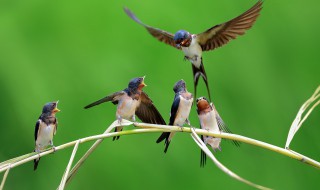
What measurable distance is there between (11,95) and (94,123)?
0.56m

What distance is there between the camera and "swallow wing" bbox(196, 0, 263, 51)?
156cm

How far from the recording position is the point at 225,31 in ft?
5.65

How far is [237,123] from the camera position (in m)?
3.04

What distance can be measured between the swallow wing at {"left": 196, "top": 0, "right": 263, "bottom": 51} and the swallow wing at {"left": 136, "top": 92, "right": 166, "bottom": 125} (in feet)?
0.91

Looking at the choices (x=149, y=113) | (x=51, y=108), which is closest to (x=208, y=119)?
(x=149, y=113)

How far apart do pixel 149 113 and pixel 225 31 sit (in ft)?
1.20

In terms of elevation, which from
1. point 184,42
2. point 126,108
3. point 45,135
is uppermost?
point 184,42

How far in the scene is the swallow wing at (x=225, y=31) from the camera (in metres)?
1.56

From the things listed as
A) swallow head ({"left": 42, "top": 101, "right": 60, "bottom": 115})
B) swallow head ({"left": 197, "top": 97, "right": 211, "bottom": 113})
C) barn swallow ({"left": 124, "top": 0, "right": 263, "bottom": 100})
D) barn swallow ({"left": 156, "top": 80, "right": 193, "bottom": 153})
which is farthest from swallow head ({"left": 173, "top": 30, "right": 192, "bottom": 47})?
swallow head ({"left": 42, "top": 101, "right": 60, "bottom": 115})

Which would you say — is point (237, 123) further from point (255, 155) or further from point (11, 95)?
point (11, 95)

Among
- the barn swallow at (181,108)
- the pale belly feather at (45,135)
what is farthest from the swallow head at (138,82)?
the pale belly feather at (45,135)

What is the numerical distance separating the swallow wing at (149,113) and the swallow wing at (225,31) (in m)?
0.28

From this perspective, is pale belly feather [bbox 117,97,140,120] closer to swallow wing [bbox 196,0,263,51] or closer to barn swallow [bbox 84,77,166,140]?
barn swallow [bbox 84,77,166,140]

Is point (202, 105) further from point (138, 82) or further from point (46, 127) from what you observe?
point (46, 127)
